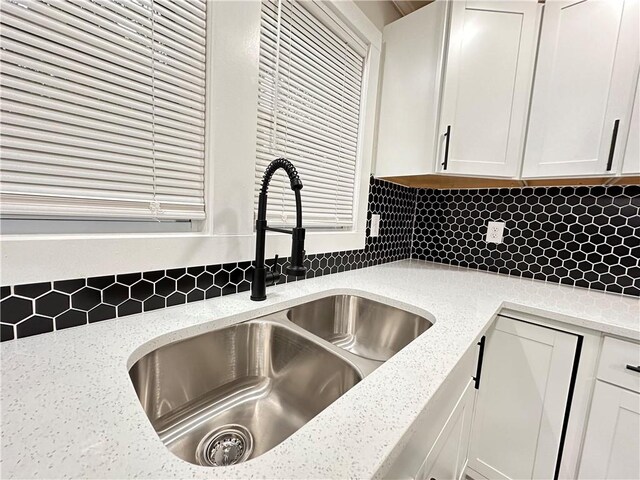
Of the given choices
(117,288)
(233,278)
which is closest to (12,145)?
(117,288)

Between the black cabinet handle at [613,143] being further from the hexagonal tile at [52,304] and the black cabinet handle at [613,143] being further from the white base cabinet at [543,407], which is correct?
the hexagonal tile at [52,304]

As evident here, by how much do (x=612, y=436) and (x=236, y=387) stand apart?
47.8 inches

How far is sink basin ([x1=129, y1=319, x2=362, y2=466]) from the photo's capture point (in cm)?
59

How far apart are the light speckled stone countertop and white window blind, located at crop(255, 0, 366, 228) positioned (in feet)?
1.62

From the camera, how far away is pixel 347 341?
105 cm

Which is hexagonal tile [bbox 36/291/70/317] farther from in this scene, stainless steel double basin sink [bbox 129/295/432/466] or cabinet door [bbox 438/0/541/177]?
cabinet door [bbox 438/0/541/177]

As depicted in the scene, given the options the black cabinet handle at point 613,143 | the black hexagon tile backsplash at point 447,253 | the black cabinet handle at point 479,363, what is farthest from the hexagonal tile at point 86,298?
the black cabinet handle at point 613,143

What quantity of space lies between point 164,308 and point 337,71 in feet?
3.87

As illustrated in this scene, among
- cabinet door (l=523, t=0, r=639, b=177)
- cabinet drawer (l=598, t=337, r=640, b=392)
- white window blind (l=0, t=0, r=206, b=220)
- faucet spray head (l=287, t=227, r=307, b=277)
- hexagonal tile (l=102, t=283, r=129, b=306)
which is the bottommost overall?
cabinet drawer (l=598, t=337, r=640, b=392)

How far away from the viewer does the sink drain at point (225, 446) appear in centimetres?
57

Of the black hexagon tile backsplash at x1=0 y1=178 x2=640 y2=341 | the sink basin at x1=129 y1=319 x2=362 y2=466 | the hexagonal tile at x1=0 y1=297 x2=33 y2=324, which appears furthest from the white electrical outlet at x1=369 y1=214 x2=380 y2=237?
the hexagonal tile at x1=0 y1=297 x2=33 y2=324

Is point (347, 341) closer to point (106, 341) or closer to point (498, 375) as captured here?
point (498, 375)

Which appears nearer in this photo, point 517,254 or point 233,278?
point 233,278

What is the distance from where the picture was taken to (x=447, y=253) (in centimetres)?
180
